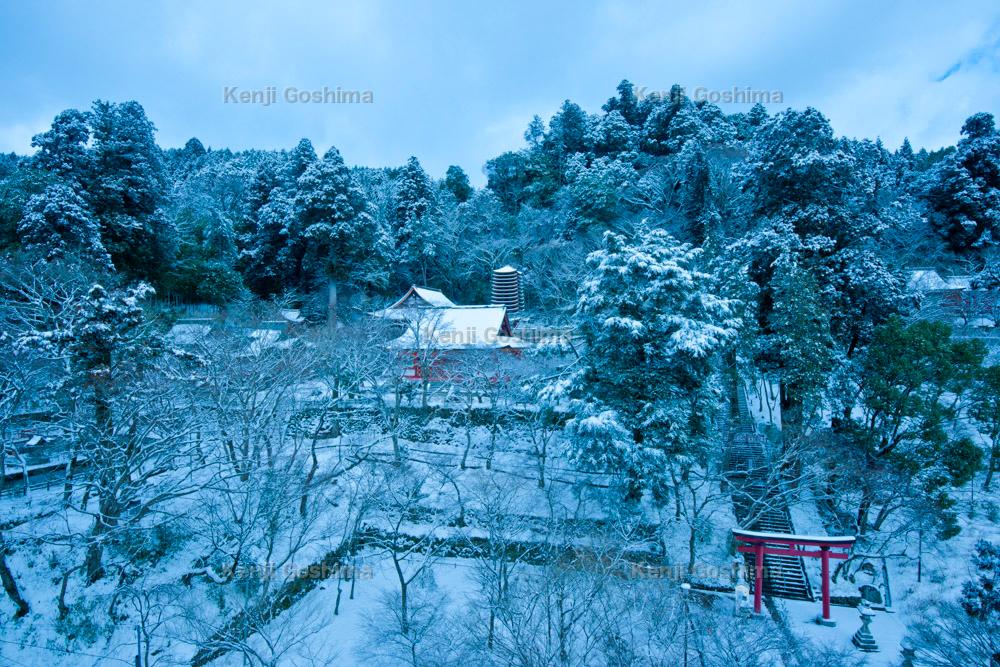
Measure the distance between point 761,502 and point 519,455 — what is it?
762cm

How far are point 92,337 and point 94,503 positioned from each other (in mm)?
4705

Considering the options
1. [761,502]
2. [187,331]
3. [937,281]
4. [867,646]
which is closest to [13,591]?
[187,331]

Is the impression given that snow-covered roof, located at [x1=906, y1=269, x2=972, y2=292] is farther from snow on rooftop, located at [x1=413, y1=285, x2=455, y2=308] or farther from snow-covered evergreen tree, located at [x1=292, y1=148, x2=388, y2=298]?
snow-covered evergreen tree, located at [x1=292, y1=148, x2=388, y2=298]

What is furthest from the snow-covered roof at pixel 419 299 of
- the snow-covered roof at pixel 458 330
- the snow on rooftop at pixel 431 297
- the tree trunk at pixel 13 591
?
the tree trunk at pixel 13 591

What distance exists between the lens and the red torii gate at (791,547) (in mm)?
10737

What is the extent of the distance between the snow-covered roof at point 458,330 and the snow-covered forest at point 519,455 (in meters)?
0.36

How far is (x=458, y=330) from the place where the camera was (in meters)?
21.4

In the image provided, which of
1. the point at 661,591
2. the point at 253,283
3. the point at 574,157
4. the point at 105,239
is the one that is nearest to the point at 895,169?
the point at 574,157

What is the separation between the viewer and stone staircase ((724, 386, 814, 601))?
12109mm

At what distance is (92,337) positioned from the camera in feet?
39.5

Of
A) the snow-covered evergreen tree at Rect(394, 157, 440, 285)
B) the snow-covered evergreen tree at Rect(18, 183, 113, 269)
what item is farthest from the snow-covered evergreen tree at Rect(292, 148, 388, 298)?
the snow-covered evergreen tree at Rect(18, 183, 113, 269)

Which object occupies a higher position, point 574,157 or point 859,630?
point 574,157

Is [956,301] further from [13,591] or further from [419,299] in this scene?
[13,591]

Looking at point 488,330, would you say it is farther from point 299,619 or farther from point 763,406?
point 299,619
